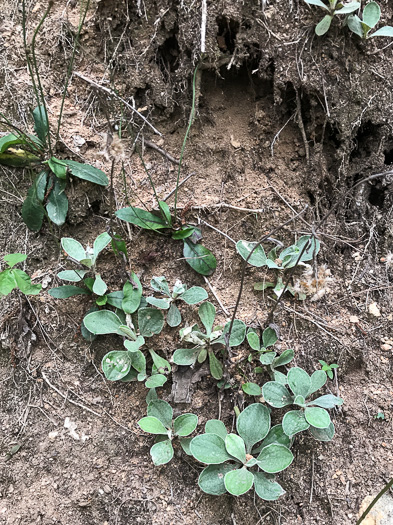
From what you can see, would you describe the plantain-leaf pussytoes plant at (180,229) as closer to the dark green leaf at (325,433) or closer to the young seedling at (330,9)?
the young seedling at (330,9)

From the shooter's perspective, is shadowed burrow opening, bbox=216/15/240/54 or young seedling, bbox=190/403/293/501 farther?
shadowed burrow opening, bbox=216/15/240/54

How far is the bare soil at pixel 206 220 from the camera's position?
182 centimetres

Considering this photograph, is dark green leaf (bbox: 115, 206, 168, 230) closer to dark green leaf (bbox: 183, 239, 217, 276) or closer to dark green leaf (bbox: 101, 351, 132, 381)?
dark green leaf (bbox: 183, 239, 217, 276)

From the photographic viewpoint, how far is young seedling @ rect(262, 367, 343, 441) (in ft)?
5.59

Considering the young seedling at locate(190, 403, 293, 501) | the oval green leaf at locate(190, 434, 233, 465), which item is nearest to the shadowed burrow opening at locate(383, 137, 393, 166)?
the young seedling at locate(190, 403, 293, 501)

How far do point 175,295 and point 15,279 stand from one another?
0.74 metres

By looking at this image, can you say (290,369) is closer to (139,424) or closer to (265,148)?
(139,424)

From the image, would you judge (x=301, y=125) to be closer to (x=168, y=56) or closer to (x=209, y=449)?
(x=168, y=56)

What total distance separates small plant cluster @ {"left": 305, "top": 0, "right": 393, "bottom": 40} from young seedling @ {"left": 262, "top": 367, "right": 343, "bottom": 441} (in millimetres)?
1670

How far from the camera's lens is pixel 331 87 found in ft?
6.76

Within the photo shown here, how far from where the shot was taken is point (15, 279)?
72.2 inches

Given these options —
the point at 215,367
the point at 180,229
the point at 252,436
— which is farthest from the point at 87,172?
the point at 252,436

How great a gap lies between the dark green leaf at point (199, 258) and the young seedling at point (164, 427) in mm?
648

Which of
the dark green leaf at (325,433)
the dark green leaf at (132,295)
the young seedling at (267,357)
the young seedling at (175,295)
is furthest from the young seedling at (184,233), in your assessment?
the dark green leaf at (325,433)
